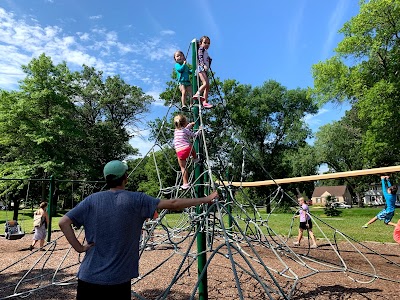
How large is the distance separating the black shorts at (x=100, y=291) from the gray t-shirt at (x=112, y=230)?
1.2 inches

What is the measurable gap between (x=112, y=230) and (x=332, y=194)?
6951 centimetres

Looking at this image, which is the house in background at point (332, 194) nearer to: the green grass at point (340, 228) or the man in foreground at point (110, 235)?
the green grass at point (340, 228)

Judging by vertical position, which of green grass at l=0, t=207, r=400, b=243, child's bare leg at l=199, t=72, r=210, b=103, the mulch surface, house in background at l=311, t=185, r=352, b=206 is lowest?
the mulch surface

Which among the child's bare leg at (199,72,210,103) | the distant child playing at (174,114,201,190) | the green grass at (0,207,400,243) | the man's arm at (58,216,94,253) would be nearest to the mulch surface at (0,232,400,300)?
the green grass at (0,207,400,243)

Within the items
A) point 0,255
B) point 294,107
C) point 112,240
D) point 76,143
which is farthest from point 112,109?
point 112,240

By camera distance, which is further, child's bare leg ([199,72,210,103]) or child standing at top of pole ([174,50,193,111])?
child standing at top of pole ([174,50,193,111])

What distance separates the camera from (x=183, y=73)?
4688mm

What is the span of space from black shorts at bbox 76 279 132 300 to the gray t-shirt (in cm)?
3

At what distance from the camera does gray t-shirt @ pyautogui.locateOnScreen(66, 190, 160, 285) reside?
82.6 inches

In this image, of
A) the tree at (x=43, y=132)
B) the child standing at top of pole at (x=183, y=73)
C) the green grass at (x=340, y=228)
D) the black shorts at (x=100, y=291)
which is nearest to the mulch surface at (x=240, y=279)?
the green grass at (x=340, y=228)

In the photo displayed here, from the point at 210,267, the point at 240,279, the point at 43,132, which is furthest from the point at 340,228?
the point at 43,132

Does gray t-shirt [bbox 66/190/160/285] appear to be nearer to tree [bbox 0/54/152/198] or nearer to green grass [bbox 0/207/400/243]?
green grass [bbox 0/207/400/243]

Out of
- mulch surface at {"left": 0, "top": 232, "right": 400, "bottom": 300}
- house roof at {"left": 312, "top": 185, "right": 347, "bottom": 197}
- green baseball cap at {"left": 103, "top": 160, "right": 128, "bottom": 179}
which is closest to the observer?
green baseball cap at {"left": 103, "top": 160, "right": 128, "bottom": 179}

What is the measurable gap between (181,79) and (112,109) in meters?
28.3
